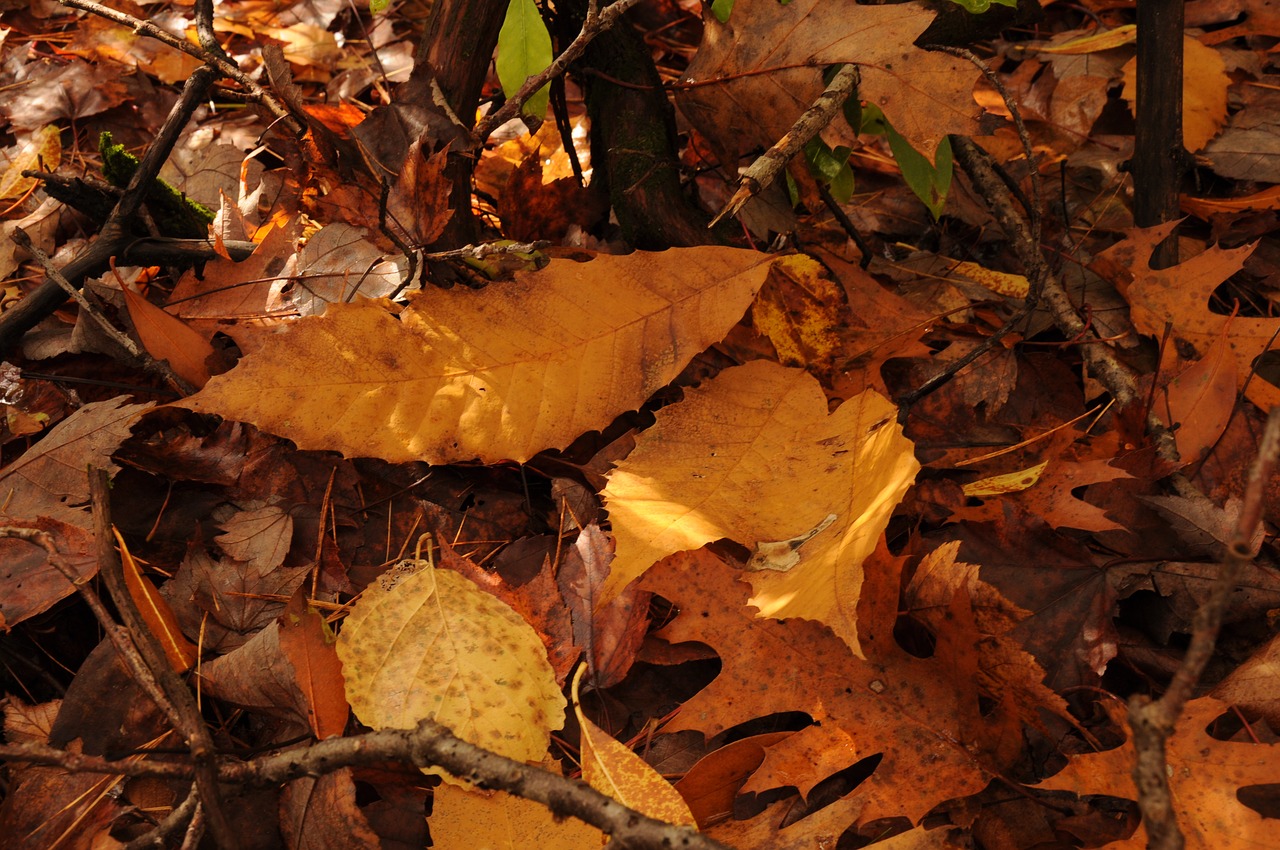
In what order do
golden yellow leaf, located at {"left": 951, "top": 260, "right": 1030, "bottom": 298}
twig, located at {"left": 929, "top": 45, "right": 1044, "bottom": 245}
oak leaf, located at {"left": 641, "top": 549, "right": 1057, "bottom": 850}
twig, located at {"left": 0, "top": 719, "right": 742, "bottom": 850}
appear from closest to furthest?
twig, located at {"left": 0, "top": 719, "right": 742, "bottom": 850}
oak leaf, located at {"left": 641, "top": 549, "right": 1057, "bottom": 850}
twig, located at {"left": 929, "top": 45, "right": 1044, "bottom": 245}
golden yellow leaf, located at {"left": 951, "top": 260, "right": 1030, "bottom": 298}

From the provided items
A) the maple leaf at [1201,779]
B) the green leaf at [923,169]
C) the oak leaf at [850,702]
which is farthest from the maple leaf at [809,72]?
the maple leaf at [1201,779]

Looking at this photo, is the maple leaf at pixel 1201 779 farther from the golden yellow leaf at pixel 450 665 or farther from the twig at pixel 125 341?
the twig at pixel 125 341

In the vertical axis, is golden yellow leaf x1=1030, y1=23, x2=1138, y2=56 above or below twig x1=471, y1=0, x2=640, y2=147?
below

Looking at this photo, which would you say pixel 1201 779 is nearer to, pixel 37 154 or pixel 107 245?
pixel 107 245

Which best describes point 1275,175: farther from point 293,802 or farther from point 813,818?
point 293,802

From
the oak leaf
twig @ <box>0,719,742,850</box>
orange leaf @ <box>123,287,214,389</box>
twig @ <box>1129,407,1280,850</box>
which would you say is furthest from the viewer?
orange leaf @ <box>123,287,214,389</box>

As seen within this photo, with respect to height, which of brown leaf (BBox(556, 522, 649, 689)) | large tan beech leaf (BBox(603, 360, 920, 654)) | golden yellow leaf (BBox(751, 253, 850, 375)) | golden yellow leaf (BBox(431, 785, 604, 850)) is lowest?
golden yellow leaf (BBox(431, 785, 604, 850))

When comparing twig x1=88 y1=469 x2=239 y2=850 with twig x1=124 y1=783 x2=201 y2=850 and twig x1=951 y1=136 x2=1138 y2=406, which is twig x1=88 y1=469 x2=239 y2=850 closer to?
twig x1=124 y1=783 x2=201 y2=850

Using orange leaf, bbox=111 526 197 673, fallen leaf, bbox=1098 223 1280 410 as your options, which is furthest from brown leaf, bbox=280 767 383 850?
fallen leaf, bbox=1098 223 1280 410
